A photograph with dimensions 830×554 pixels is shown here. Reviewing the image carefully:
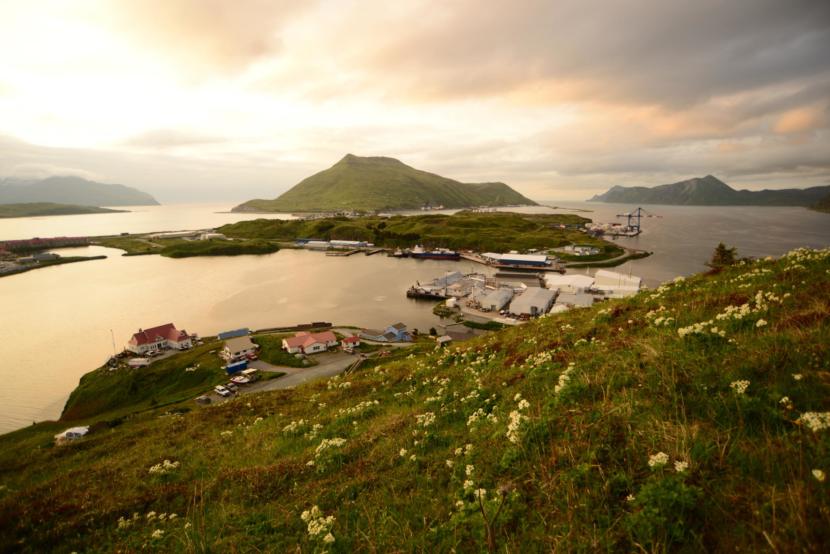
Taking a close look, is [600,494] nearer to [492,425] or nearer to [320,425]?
[492,425]

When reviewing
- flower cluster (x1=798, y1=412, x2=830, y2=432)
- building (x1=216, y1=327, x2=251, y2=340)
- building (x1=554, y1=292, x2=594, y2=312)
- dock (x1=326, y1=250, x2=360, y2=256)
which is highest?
flower cluster (x1=798, y1=412, x2=830, y2=432)

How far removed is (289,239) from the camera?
19162 centimetres

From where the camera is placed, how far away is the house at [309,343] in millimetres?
52366

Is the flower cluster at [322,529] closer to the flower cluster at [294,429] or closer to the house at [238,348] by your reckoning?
the flower cluster at [294,429]

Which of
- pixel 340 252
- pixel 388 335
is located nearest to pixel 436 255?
pixel 340 252

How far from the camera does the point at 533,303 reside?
223 feet

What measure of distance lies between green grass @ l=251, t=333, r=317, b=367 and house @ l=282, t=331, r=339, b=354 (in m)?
1.10

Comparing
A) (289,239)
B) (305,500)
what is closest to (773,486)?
(305,500)

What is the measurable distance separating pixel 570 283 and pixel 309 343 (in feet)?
202

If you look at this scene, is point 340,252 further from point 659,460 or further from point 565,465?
point 659,460

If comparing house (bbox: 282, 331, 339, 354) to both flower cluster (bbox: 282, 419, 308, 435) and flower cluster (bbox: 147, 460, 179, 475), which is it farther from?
flower cluster (bbox: 147, 460, 179, 475)

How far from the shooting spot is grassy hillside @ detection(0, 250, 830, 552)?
3.94 metres

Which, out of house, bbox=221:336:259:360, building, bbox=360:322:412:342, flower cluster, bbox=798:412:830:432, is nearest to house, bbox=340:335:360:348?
building, bbox=360:322:412:342

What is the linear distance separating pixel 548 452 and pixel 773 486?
272 centimetres
